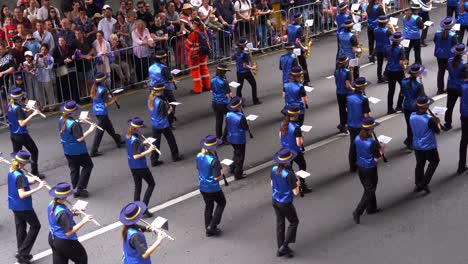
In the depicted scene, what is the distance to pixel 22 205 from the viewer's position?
1233 centimetres

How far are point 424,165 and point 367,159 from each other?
1864 mm

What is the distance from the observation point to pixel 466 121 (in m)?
14.7

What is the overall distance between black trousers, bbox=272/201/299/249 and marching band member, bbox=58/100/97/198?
4.40 metres

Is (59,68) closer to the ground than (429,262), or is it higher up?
higher up

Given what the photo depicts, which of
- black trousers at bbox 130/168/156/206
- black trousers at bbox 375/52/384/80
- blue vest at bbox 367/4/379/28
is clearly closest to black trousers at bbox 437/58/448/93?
black trousers at bbox 375/52/384/80

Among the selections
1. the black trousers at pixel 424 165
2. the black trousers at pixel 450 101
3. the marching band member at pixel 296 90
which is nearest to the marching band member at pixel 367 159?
the black trousers at pixel 424 165

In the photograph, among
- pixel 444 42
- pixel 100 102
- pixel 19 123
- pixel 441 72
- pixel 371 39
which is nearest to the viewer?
pixel 19 123

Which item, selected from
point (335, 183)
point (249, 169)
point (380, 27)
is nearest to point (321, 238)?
point (335, 183)

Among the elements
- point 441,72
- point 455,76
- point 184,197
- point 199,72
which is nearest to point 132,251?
point 184,197

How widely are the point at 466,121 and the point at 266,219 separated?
4.57 m

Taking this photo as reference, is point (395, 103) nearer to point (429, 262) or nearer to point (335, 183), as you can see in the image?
point (335, 183)

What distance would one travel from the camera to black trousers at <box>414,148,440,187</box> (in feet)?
45.4

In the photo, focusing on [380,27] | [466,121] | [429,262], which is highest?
[380,27]

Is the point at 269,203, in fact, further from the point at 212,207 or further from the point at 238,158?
the point at 212,207
